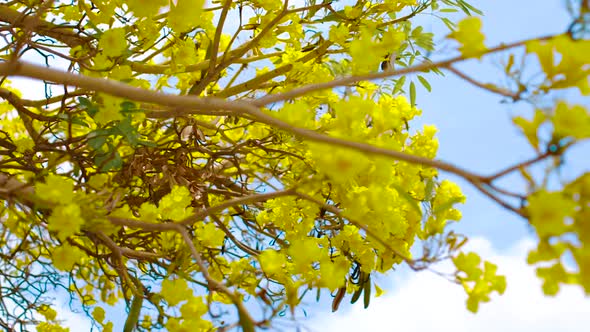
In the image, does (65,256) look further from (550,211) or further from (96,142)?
(550,211)

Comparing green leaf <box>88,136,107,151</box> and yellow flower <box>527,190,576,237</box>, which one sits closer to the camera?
yellow flower <box>527,190,576,237</box>

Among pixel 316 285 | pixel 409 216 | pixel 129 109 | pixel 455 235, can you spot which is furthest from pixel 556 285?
pixel 409 216

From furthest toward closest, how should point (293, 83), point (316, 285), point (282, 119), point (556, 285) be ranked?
point (293, 83) → point (316, 285) → point (282, 119) → point (556, 285)

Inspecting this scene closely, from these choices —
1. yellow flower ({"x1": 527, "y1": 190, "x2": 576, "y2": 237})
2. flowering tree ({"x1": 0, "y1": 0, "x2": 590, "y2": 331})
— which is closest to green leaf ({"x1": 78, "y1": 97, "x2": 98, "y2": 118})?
flowering tree ({"x1": 0, "y1": 0, "x2": 590, "y2": 331})

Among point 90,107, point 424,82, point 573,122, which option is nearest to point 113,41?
point 90,107

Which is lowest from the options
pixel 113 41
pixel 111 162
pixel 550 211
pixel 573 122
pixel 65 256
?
pixel 550 211

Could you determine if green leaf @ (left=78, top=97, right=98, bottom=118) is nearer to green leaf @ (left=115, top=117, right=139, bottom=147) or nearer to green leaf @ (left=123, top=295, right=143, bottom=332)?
green leaf @ (left=115, top=117, right=139, bottom=147)

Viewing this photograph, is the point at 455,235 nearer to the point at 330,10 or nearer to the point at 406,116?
the point at 406,116

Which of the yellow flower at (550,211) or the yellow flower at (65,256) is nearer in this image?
the yellow flower at (550,211)

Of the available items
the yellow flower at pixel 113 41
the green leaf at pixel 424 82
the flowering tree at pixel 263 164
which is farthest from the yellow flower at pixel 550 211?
the green leaf at pixel 424 82

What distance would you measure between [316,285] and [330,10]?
0.97 metres

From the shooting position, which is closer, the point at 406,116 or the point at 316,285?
the point at 316,285

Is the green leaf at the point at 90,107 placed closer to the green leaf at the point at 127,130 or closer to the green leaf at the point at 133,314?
the green leaf at the point at 127,130

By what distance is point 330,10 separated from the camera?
208cm
